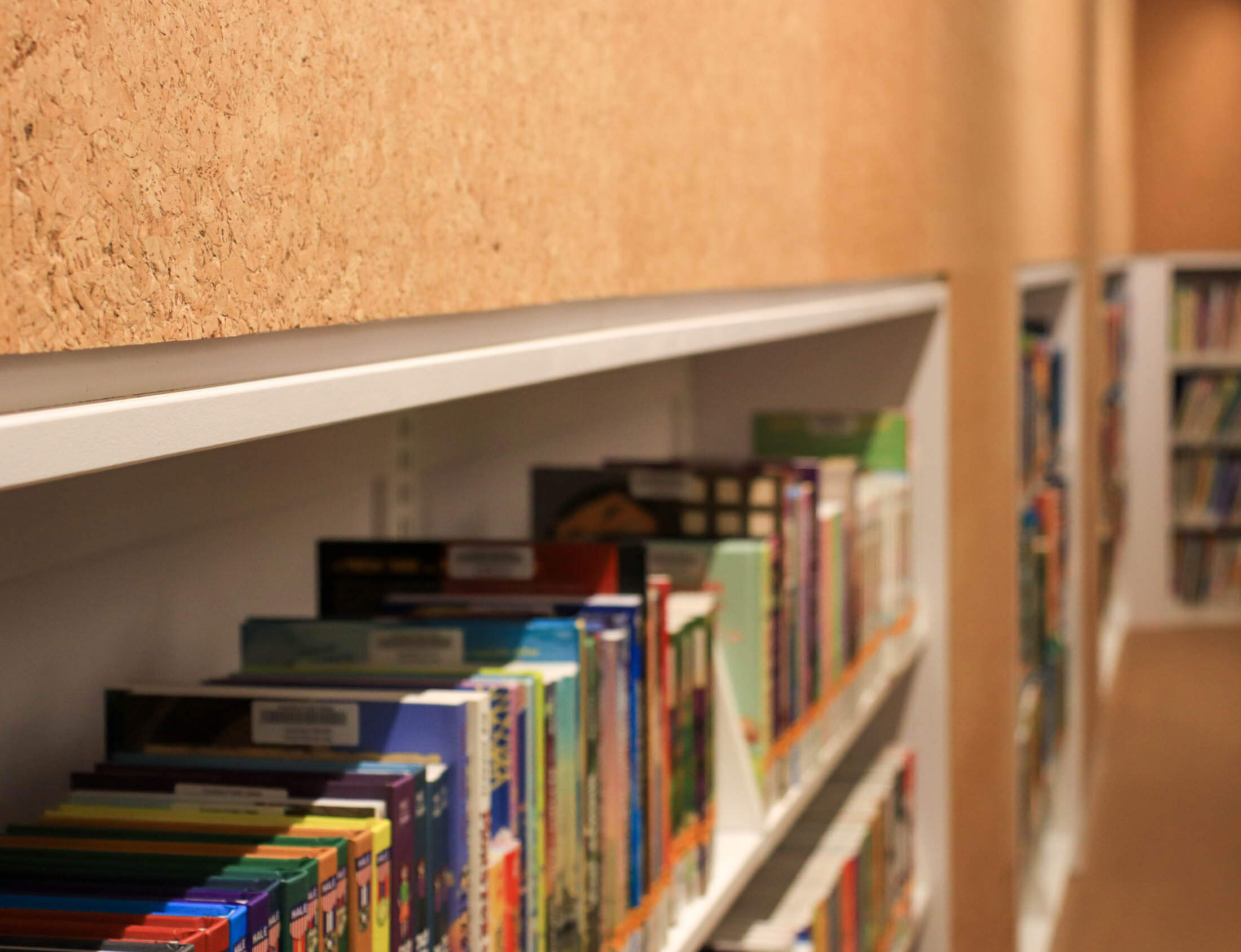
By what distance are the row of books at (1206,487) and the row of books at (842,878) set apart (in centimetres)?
490

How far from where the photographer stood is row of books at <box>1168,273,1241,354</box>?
6.61 m

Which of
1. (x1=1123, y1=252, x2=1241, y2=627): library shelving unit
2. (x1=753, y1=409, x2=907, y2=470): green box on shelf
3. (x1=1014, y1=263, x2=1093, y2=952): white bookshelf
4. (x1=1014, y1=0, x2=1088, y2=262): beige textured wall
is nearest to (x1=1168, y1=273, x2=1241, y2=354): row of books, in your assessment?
(x1=1123, y1=252, x2=1241, y2=627): library shelving unit

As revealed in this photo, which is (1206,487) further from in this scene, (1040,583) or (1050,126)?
(1050,126)

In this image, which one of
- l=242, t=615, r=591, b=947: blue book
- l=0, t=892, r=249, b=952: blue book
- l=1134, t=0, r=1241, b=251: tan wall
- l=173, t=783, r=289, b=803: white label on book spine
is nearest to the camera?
l=0, t=892, r=249, b=952: blue book

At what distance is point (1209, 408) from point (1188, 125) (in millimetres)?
1260

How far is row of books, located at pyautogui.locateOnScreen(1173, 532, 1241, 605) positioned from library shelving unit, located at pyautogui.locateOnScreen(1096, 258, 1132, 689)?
272mm

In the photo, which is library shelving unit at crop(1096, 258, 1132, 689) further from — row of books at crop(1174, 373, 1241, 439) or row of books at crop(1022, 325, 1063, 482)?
row of books at crop(1022, 325, 1063, 482)

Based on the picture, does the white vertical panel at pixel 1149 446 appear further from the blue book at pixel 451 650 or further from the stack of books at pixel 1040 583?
the blue book at pixel 451 650

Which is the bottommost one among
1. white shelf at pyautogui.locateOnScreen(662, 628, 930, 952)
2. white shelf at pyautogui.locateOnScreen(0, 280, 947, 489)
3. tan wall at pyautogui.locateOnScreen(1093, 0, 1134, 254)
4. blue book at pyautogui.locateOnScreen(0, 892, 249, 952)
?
white shelf at pyautogui.locateOnScreen(662, 628, 930, 952)

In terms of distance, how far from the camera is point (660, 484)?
65.6 inches

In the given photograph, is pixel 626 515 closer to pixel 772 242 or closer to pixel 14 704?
pixel 772 242

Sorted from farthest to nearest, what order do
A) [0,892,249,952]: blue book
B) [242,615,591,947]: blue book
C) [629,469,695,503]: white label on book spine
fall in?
[629,469,695,503]: white label on book spine < [242,615,591,947]: blue book < [0,892,249,952]: blue book

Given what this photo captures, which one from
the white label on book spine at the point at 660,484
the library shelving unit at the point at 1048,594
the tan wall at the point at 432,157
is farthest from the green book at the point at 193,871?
the library shelving unit at the point at 1048,594

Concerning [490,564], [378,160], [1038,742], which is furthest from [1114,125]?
[378,160]
